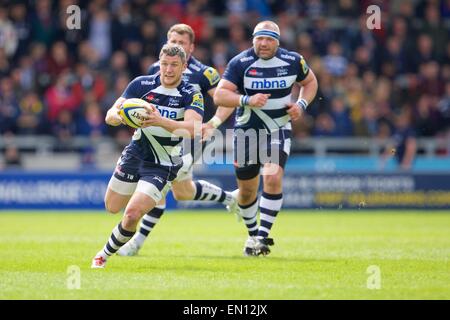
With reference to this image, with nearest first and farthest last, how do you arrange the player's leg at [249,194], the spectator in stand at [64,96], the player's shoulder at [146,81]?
the player's shoulder at [146,81] → the player's leg at [249,194] → the spectator in stand at [64,96]

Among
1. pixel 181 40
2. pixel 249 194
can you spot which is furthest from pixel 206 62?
pixel 249 194

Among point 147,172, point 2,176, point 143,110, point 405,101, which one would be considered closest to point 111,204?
point 147,172

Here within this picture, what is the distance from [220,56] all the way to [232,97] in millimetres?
10606

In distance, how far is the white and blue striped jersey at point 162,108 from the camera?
11.1 metres

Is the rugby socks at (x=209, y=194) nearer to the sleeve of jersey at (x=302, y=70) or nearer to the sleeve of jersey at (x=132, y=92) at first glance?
the sleeve of jersey at (x=302, y=70)

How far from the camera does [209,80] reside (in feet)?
43.2

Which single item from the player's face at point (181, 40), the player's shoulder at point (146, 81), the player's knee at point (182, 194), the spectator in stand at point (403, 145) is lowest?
the player's knee at point (182, 194)

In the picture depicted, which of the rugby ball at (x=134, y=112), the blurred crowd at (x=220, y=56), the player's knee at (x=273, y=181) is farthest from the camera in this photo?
the blurred crowd at (x=220, y=56)

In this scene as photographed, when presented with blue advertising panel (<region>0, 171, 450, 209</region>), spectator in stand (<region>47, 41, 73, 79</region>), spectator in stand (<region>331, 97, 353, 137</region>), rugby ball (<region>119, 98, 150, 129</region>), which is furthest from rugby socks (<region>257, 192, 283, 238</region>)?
spectator in stand (<region>47, 41, 73, 79</region>)

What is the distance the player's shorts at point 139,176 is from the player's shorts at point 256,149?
1.48 m

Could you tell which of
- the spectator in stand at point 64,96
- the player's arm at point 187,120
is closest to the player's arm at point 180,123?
the player's arm at point 187,120

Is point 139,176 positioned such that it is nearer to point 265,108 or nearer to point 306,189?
point 265,108

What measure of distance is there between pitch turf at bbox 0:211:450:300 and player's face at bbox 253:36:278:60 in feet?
8.23

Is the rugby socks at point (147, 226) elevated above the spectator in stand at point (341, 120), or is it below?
below
